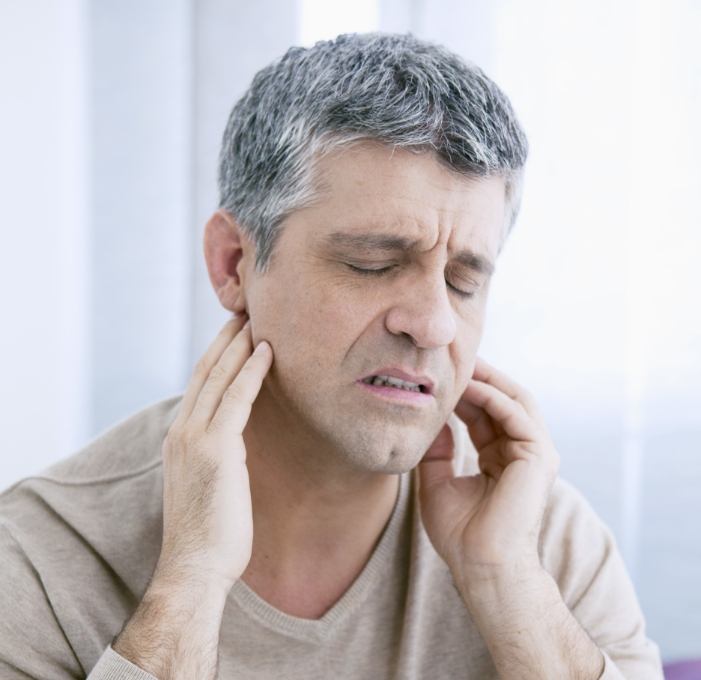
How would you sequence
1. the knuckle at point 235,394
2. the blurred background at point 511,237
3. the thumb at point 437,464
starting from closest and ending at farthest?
the knuckle at point 235,394 < the thumb at point 437,464 < the blurred background at point 511,237

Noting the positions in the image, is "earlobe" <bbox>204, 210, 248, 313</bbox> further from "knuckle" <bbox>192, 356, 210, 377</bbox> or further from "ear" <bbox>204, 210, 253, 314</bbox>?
"knuckle" <bbox>192, 356, 210, 377</bbox>

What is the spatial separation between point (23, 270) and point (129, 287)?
0.31 m

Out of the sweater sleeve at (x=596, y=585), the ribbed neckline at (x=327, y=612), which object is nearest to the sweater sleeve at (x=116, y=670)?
the ribbed neckline at (x=327, y=612)

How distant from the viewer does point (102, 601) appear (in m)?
1.44

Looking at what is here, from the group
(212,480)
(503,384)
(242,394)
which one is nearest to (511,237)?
(503,384)

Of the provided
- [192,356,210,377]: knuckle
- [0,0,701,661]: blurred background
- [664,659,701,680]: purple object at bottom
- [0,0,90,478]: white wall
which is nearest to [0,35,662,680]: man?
[192,356,210,377]: knuckle

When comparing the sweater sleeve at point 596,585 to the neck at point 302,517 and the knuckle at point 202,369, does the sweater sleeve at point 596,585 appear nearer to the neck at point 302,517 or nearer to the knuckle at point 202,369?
the neck at point 302,517

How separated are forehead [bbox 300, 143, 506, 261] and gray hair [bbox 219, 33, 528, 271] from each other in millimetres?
17

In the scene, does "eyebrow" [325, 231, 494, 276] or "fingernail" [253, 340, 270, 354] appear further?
"fingernail" [253, 340, 270, 354]

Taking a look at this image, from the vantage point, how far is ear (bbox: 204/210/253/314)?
1.59 metres

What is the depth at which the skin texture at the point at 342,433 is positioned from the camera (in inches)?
53.6

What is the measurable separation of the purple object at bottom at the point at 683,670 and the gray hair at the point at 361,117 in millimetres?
1307

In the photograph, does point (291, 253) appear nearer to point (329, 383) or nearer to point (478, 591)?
point (329, 383)

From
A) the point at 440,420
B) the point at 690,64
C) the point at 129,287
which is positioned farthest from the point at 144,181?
the point at 440,420
